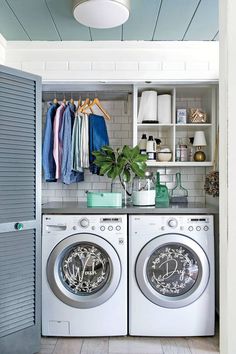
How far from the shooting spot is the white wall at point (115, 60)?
293cm

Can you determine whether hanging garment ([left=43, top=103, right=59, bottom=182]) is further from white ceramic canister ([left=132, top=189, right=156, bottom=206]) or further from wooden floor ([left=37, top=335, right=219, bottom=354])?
wooden floor ([left=37, top=335, right=219, bottom=354])

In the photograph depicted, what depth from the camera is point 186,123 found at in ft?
10.4

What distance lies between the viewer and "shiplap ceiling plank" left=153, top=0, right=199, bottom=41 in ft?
7.47

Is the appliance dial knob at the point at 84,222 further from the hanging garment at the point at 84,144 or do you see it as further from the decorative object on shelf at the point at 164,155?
the decorative object on shelf at the point at 164,155

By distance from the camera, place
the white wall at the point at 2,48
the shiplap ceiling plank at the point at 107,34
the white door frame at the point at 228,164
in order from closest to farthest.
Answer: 1. the white door frame at the point at 228,164
2. the shiplap ceiling plank at the point at 107,34
3. the white wall at the point at 2,48

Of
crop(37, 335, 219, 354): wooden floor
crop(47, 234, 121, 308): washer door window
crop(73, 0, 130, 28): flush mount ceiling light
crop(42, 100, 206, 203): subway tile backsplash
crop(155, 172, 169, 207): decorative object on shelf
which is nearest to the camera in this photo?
crop(73, 0, 130, 28): flush mount ceiling light

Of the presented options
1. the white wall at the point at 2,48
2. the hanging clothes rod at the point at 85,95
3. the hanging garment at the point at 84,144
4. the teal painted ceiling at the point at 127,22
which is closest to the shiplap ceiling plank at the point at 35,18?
the teal painted ceiling at the point at 127,22

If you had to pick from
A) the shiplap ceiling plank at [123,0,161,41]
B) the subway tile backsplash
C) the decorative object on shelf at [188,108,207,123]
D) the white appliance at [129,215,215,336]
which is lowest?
the white appliance at [129,215,215,336]

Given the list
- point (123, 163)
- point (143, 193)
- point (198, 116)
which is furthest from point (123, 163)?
point (198, 116)

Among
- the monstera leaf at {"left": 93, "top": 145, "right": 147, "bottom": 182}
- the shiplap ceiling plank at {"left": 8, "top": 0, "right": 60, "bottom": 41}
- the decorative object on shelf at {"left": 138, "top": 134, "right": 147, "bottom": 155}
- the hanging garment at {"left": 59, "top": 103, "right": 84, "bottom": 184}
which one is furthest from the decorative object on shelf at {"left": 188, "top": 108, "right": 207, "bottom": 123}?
the shiplap ceiling plank at {"left": 8, "top": 0, "right": 60, "bottom": 41}

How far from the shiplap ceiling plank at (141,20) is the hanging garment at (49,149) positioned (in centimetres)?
95

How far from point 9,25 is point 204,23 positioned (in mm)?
1478

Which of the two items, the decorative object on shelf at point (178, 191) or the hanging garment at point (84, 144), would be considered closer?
the hanging garment at point (84, 144)

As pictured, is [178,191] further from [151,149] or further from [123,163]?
[123,163]
